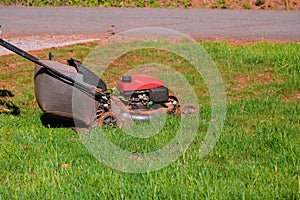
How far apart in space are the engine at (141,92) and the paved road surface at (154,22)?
20.1 ft

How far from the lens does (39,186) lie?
4.20 m

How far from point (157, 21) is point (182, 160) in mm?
10122

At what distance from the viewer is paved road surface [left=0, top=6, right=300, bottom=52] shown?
41.4ft

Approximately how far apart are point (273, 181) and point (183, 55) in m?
5.39

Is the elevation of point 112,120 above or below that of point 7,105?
Answer: above

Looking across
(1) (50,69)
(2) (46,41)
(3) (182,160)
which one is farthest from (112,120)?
(2) (46,41)

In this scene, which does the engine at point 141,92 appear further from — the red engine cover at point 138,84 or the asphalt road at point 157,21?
the asphalt road at point 157,21

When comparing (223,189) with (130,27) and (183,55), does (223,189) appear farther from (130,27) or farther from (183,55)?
(130,27)

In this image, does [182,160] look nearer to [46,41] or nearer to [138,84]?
[138,84]

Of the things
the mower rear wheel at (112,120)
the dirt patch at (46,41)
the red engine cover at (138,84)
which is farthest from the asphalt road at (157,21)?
the mower rear wheel at (112,120)

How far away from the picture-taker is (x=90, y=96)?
553cm

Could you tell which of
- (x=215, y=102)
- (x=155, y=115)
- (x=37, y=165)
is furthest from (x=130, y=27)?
(x=37, y=165)

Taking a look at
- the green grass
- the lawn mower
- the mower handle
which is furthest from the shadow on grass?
the mower handle

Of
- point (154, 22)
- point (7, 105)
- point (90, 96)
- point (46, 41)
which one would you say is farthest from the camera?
point (154, 22)
